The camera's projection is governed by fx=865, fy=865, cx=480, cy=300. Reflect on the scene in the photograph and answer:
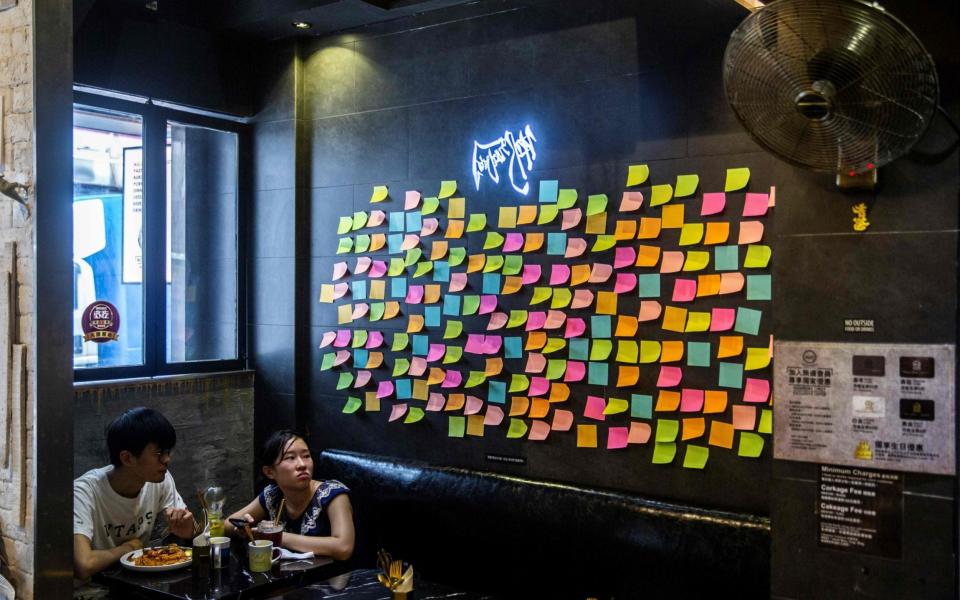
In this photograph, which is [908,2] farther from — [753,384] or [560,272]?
[560,272]

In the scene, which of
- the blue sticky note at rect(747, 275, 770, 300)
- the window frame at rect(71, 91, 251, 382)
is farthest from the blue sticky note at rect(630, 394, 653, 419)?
the window frame at rect(71, 91, 251, 382)

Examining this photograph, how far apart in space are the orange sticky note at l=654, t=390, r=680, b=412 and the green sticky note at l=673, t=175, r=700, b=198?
81cm

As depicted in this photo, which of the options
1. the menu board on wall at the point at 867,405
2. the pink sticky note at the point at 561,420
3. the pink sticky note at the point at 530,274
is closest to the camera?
the menu board on wall at the point at 867,405

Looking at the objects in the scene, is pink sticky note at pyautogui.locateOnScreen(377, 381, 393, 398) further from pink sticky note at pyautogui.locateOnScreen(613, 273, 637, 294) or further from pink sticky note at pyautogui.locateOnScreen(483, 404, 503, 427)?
pink sticky note at pyautogui.locateOnScreen(613, 273, 637, 294)

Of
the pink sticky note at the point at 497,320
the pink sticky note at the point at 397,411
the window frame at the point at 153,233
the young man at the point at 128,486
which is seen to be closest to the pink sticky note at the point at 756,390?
the pink sticky note at the point at 497,320

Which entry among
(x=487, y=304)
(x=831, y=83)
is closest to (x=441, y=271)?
A: (x=487, y=304)

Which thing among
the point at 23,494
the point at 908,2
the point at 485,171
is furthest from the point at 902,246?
the point at 23,494

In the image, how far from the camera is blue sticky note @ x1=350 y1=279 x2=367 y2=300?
4.57 metres

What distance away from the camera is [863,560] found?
236cm

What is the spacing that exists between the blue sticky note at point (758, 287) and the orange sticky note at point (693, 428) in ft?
1.75

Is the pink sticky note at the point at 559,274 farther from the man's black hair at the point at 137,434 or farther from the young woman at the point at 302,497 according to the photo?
the man's black hair at the point at 137,434

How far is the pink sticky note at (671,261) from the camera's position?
3.55 metres

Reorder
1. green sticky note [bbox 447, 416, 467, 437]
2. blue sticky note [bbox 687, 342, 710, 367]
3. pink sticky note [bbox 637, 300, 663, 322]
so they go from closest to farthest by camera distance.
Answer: blue sticky note [bbox 687, 342, 710, 367] < pink sticky note [bbox 637, 300, 663, 322] < green sticky note [bbox 447, 416, 467, 437]

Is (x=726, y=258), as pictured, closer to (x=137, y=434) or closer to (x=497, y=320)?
(x=497, y=320)
